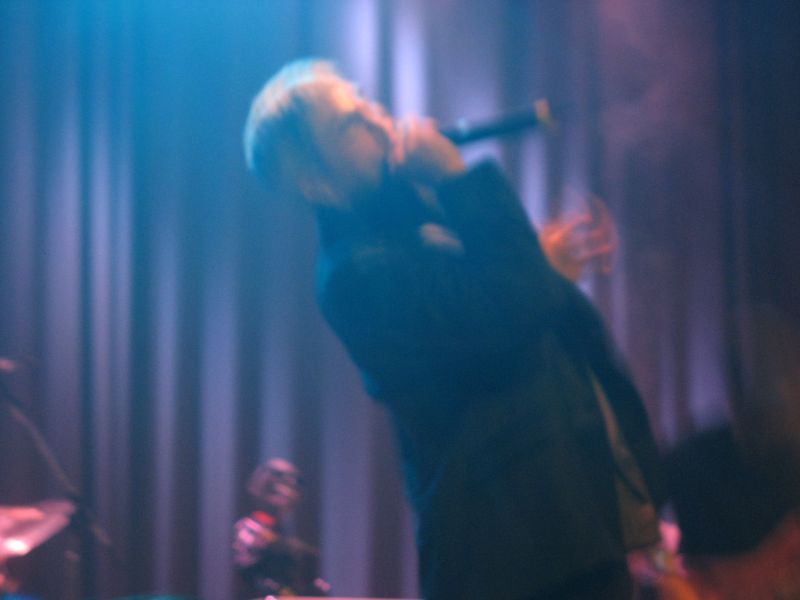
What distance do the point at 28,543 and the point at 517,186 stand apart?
4.69ft

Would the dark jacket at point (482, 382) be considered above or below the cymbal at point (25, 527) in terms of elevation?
above

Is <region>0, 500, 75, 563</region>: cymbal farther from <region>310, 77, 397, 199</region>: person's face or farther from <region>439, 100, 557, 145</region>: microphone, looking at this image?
<region>439, 100, 557, 145</region>: microphone

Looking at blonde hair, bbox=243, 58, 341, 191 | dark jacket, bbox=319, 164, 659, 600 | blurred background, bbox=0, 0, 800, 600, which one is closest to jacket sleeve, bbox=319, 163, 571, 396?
dark jacket, bbox=319, 164, 659, 600

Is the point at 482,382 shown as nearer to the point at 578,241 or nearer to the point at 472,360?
the point at 472,360

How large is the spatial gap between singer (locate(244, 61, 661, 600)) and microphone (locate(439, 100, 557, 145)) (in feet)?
0.25

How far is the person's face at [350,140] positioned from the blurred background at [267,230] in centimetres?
109

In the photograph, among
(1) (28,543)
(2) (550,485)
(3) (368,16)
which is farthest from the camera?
(3) (368,16)

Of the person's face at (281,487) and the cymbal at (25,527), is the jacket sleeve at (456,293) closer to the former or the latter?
the cymbal at (25,527)

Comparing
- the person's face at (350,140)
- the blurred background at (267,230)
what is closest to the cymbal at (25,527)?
the blurred background at (267,230)

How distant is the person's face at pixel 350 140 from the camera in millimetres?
987

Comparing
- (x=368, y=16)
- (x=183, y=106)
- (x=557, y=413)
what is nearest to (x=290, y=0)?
(x=368, y=16)

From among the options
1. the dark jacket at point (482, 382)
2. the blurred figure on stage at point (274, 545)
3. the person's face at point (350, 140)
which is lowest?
the blurred figure on stage at point (274, 545)

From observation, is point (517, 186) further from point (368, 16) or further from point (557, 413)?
A: point (557, 413)

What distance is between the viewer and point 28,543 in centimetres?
153
